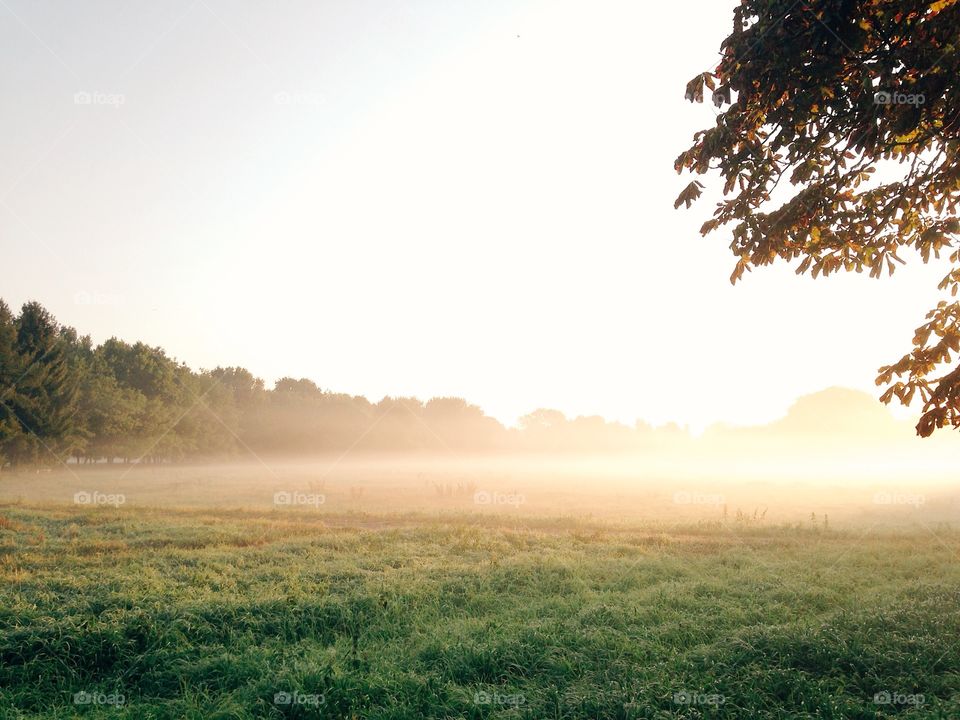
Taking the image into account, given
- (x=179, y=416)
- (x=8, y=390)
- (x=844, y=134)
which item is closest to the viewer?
(x=844, y=134)

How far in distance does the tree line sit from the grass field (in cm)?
4382

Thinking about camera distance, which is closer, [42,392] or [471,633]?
[471,633]

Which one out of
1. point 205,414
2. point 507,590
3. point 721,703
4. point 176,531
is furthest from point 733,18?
point 205,414

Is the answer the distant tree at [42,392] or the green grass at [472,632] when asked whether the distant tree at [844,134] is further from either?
the distant tree at [42,392]

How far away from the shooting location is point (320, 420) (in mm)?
116188

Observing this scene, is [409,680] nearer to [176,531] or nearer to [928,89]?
[928,89]

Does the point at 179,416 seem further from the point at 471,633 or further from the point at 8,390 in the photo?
the point at 471,633

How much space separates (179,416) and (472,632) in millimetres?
80130

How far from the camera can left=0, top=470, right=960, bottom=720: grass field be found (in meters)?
8.09

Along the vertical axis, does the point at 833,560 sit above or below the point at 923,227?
below

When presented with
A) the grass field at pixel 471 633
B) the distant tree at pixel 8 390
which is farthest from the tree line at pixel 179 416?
the grass field at pixel 471 633

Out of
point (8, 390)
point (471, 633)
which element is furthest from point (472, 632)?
point (8, 390)

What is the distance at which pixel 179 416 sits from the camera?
8038 cm

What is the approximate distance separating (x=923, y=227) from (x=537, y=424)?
171418 mm
